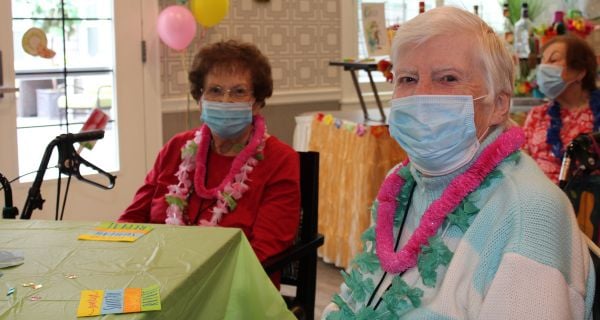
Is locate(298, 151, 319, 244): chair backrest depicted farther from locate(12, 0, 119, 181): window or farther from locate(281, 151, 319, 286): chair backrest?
locate(12, 0, 119, 181): window

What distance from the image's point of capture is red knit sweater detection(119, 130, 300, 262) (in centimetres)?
226

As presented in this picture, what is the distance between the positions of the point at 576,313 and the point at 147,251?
3.01 feet

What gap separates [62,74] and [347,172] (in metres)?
1.58

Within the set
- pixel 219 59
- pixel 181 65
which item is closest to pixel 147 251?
pixel 219 59

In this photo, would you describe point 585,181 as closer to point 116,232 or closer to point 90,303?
point 116,232

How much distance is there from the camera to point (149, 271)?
161 cm

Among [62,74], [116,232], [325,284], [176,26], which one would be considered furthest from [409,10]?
[116,232]

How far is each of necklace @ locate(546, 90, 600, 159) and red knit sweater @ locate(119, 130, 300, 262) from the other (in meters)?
1.79

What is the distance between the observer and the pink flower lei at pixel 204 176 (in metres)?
2.32

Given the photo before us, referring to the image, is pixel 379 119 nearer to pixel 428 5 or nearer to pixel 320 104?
pixel 320 104

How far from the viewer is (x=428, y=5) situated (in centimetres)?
594

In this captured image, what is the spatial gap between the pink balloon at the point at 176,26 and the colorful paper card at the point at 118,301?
2829 mm

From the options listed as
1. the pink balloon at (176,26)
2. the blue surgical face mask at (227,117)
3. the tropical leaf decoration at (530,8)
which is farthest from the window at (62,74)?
the tropical leaf decoration at (530,8)

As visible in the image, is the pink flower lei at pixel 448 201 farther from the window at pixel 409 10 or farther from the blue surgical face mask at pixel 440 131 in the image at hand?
the window at pixel 409 10
